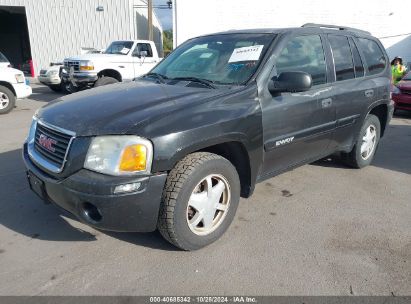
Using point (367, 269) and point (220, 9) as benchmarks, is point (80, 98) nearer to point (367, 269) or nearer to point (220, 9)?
point (367, 269)

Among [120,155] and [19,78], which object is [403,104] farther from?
[19,78]

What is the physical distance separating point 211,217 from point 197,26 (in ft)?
52.6

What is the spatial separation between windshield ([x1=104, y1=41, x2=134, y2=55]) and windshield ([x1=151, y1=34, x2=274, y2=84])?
8.56m

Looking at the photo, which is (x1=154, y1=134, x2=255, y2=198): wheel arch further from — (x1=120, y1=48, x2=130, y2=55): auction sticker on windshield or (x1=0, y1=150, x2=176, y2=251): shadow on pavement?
(x1=120, y1=48, x2=130, y2=55): auction sticker on windshield

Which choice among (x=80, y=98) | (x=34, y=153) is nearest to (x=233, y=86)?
(x=80, y=98)

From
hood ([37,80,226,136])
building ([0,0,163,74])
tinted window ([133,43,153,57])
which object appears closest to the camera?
hood ([37,80,226,136])

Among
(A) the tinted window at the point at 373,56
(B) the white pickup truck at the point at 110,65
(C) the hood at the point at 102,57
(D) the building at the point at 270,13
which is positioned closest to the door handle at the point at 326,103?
(A) the tinted window at the point at 373,56

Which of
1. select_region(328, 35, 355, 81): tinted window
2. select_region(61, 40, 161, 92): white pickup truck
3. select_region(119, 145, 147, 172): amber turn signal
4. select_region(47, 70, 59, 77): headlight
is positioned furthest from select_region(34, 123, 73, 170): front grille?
select_region(47, 70, 59, 77): headlight

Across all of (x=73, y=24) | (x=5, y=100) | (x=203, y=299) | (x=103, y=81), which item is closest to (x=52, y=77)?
(x=103, y=81)

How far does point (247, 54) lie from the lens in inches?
137

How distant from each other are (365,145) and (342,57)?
142 cm

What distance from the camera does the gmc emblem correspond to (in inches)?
109

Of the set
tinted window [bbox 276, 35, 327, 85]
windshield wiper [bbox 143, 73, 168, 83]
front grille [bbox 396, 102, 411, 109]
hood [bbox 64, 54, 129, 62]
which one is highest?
tinted window [bbox 276, 35, 327, 85]

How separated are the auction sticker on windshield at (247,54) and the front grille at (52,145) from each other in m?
1.75
